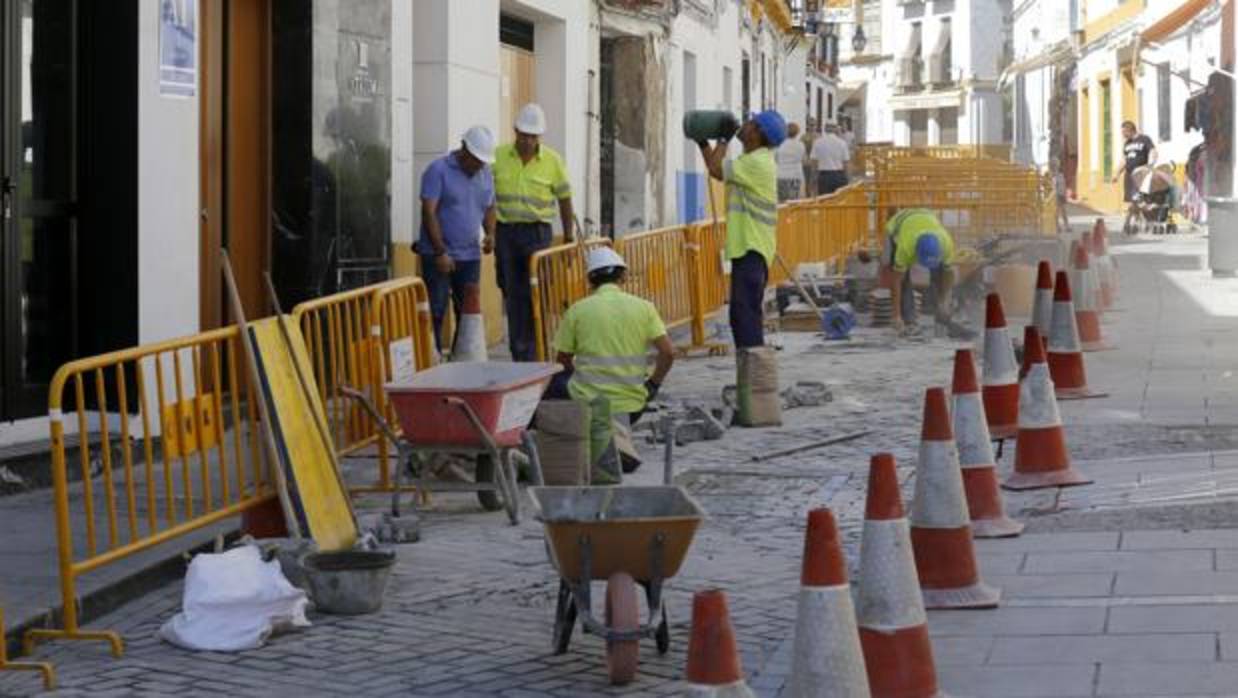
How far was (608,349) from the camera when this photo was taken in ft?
34.3

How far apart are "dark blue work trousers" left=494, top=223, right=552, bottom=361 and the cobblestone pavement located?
6.73 ft

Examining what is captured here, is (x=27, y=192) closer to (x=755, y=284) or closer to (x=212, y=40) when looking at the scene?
(x=212, y=40)

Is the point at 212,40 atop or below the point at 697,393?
atop

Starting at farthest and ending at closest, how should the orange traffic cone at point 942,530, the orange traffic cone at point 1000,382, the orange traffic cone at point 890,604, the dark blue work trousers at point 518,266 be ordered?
1. the dark blue work trousers at point 518,266
2. the orange traffic cone at point 1000,382
3. the orange traffic cone at point 942,530
4. the orange traffic cone at point 890,604

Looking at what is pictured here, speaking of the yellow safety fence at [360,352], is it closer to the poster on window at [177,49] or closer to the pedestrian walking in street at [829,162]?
the poster on window at [177,49]

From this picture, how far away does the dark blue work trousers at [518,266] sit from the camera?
1447cm

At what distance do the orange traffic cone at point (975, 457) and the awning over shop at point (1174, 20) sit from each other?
96.6 ft

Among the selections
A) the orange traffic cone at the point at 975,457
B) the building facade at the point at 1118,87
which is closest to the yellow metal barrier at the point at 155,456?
the orange traffic cone at the point at 975,457

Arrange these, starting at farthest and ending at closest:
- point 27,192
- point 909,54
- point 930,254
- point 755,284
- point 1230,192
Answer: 1. point 909,54
2. point 1230,192
3. point 930,254
4. point 755,284
5. point 27,192

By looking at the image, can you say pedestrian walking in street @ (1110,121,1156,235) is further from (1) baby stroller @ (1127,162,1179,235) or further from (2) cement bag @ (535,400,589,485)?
(2) cement bag @ (535,400,589,485)

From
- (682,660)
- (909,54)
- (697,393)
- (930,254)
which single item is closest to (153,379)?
(682,660)

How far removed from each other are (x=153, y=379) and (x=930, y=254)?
34.7 ft

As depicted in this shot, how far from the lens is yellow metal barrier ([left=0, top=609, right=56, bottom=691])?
716 cm

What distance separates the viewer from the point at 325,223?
1411 cm
